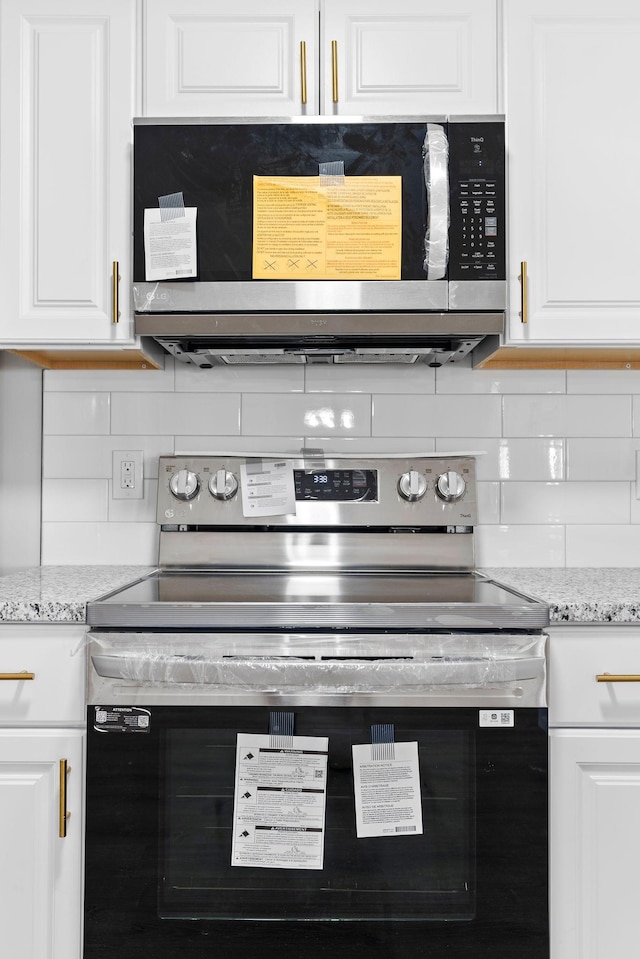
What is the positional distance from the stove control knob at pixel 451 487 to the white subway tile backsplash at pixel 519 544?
158 mm

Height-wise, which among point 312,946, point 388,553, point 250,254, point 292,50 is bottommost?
point 312,946

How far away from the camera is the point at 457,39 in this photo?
1645mm

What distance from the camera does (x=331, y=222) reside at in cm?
161

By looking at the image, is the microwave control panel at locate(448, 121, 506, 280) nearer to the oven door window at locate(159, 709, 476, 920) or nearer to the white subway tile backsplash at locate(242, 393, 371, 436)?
the white subway tile backsplash at locate(242, 393, 371, 436)

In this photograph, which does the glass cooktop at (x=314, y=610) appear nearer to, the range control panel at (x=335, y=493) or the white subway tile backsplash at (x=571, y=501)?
the range control panel at (x=335, y=493)

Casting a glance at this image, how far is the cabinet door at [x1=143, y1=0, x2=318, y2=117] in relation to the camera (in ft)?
5.40

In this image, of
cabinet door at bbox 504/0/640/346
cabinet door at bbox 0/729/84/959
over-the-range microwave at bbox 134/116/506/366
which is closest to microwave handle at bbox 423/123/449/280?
over-the-range microwave at bbox 134/116/506/366

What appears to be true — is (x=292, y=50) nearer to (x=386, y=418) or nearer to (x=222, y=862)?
(x=386, y=418)

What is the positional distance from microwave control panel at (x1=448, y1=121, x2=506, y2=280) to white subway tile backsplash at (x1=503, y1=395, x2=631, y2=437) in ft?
1.50

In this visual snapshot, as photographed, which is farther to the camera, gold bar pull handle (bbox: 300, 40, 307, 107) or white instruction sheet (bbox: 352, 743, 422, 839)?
gold bar pull handle (bbox: 300, 40, 307, 107)

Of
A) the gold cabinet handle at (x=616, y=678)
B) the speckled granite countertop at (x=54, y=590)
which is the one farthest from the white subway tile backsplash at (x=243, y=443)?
the gold cabinet handle at (x=616, y=678)

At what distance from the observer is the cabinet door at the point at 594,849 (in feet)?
4.35

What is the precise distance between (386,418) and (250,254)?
1.89 ft

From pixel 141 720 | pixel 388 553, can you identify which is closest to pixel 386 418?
pixel 388 553
